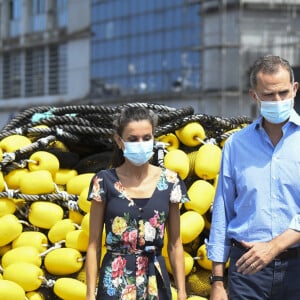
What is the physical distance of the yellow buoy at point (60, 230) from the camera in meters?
4.20

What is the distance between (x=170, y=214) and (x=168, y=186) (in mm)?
132

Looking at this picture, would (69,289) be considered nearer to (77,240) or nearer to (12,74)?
(77,240)

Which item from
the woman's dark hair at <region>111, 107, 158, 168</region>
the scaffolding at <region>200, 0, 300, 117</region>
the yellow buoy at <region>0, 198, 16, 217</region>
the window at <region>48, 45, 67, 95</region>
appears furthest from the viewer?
the window at <region>48, 45, 67, 95</region>

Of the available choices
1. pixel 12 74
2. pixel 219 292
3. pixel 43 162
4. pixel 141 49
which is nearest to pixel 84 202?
pixel 43 162

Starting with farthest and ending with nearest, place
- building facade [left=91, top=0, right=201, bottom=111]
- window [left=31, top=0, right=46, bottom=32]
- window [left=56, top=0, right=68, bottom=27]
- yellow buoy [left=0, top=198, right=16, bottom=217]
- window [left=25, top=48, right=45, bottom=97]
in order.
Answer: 1. window [left=25, top=48, right=45, bottom=97]
2. window [left=31, top=0, right=46, bottom=32]
3. window [left=56, top=0, right=68, bottom=27]
4. building facade [left=91, top=0, right=201, bottom=111]
5. yellow buoy [left=0, top=198, right=16, bottom=217]

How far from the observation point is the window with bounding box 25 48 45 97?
36.1m

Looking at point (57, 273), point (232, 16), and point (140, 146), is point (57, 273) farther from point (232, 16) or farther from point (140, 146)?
point (232, 16)

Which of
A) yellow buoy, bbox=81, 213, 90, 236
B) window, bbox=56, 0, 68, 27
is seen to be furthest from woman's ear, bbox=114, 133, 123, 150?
window, bbox=56, 0, 68, 27

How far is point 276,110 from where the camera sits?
2.97 metres

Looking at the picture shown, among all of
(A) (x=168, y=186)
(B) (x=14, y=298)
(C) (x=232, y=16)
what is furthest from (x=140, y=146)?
(C) (x=232, y=16)

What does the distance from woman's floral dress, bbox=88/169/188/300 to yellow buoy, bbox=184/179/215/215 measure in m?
0.97

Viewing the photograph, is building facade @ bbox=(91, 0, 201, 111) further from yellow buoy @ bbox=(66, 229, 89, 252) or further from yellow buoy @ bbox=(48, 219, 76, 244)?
yellow buoy @ bbox=(66, 229, 89, 252)

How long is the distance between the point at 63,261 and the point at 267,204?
1.51m

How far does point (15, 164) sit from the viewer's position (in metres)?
4.45
